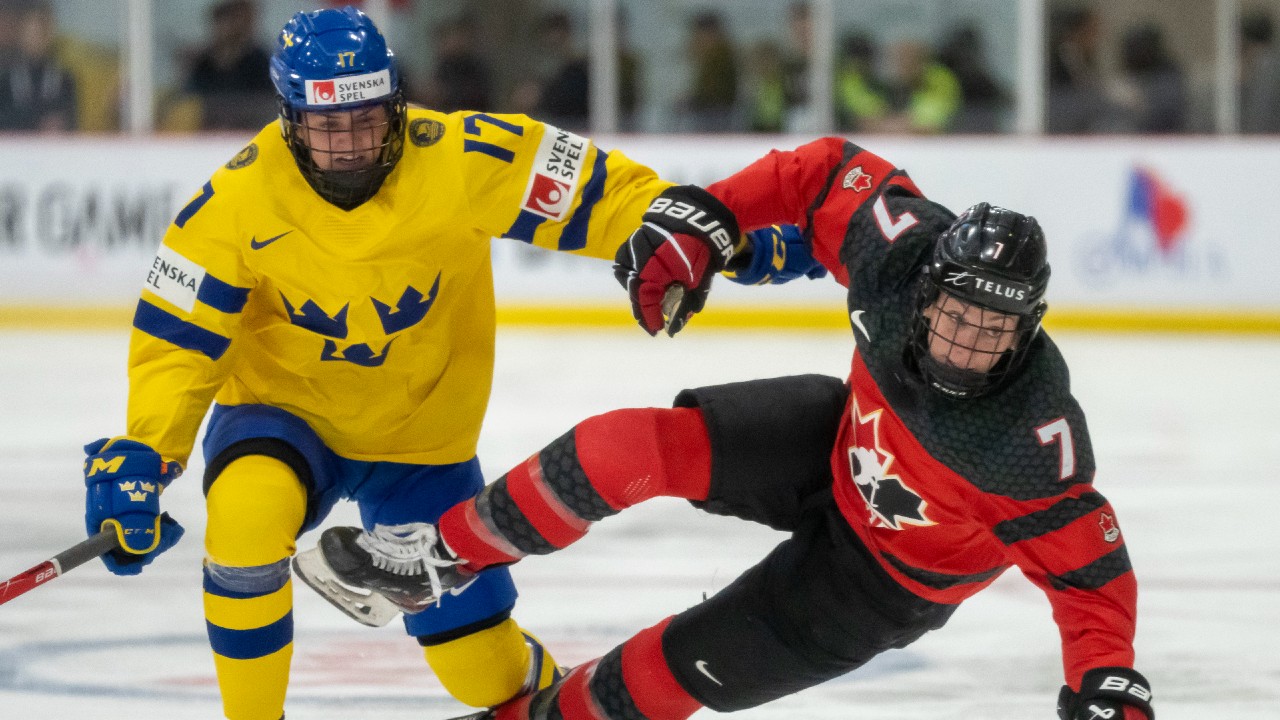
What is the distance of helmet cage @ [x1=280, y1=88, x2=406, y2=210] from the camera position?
9.59ft

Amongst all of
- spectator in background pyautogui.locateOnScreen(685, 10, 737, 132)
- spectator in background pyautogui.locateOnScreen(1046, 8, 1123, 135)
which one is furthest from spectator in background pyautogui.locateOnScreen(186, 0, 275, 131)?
spectator in background pyautogui.locateOnScreen(1046, 8, 1123, 135)

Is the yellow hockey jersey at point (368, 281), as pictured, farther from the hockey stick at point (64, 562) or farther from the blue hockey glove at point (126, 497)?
the hockey stick at point (64, 562)

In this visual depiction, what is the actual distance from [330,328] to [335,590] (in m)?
0.47

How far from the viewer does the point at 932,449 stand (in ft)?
8.92

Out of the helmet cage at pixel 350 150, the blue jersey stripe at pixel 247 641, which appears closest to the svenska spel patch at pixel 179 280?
the helmet cage at pixel 350 150

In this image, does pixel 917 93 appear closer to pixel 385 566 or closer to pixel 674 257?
pixel 674 257

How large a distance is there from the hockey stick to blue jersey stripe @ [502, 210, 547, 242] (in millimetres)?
902

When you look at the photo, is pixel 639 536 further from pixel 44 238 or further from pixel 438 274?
pixel 44 238

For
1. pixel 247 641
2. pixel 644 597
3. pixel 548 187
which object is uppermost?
pixel 548 187

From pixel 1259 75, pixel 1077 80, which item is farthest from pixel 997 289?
pixel 1259 75

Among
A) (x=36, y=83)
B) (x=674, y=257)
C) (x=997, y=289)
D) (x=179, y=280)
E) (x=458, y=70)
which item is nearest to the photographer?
(x=997, y=289)

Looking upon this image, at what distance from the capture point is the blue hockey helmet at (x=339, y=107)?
2902mm

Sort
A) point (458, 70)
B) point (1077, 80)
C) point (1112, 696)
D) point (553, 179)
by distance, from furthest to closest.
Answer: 1. point (458, 70)
2. point (1077, 80)
3. point (553, 179)
4. point (1112, 696)

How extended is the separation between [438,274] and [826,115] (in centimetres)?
743
